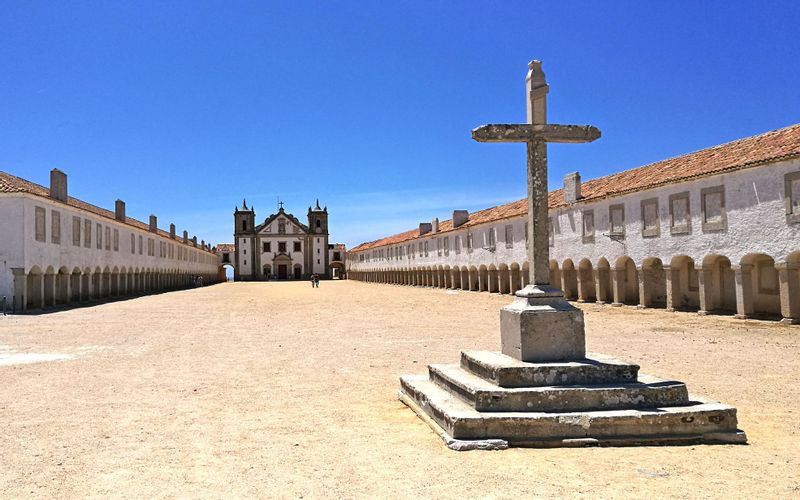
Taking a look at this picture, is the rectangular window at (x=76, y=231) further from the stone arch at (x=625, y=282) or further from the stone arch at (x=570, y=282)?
the stone arch at (x=625, y=282)

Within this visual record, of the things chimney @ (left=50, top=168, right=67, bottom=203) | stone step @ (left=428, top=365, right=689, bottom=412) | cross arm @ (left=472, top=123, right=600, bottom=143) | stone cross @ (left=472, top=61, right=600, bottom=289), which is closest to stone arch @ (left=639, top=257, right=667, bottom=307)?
cross arm @ (left=472, top=123, right=600, bottom=143)

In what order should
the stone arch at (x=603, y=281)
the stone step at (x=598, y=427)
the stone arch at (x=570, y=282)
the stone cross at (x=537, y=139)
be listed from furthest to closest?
the stone arch at (x=570, y=282), the stone arch at (x=603, y=281), the stone cross at (x=537, y=139), the stone step at (x=598, y=427)

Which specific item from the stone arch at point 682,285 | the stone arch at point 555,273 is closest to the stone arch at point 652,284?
the stone arch at point 682,285

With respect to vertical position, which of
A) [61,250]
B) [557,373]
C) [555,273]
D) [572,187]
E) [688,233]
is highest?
[572,187]

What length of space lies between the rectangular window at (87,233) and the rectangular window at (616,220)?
27.1m

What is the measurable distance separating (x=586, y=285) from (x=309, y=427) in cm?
2349

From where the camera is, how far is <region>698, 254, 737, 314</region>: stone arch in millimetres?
19500

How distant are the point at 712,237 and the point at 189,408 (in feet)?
58.4

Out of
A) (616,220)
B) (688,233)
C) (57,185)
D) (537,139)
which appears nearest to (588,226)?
(616,220)

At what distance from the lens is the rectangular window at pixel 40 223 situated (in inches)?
1018

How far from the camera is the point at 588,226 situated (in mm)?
25969

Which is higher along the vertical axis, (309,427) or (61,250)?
(61,250)

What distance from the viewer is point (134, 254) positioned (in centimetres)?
4266

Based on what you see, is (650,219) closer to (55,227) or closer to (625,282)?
(625,282)
